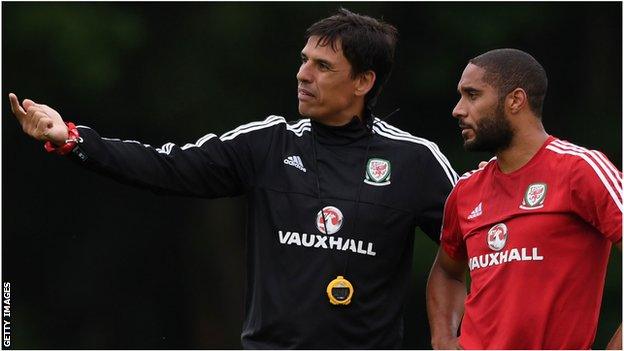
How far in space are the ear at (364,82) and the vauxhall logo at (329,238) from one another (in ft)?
1.93

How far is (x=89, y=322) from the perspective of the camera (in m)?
13.3

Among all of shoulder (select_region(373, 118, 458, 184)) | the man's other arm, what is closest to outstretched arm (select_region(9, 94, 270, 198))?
shoulder (select_region(373, 118, 458, 184))

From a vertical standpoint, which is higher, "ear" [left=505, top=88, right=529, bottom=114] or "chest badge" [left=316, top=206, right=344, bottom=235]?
"ear" [left=505, top=88, right=529, bottom=114]

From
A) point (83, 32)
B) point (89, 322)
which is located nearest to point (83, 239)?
point (89, 322)

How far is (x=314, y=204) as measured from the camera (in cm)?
661

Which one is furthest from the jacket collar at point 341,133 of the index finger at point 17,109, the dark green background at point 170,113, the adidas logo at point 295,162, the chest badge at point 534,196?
the dark green background at point 170,113

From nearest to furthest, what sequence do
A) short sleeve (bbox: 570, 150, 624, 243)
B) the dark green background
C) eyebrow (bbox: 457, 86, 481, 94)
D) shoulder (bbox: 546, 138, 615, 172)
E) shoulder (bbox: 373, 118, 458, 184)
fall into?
short sleeve (bbox: 570, 150, 624, 243)
shoulder (bbox: 546, 138, 615, 172)
eyebrow (bbox: 457, 86, 481, 94)
shoulder (bbox: 373, 118, 458, 184)
the dark green background

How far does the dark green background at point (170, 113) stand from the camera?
522 inches

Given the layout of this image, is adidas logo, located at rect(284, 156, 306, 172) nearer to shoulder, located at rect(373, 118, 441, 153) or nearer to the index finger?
shoulder, located at rect(373, 118, 441, 153)

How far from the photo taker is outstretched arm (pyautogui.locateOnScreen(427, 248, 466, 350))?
682cm

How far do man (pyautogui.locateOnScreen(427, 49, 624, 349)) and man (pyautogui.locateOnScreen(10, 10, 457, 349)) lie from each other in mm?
284

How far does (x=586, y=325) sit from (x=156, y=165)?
1.91 metres

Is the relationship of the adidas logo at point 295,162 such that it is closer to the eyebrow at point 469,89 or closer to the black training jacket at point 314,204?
the black training jacket at point 314,204

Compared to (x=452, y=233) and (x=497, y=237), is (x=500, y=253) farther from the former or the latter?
(x=452, y=233)
